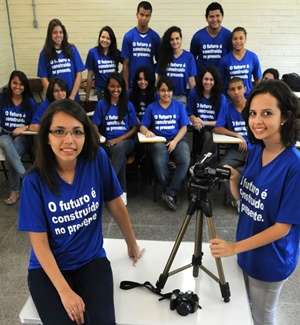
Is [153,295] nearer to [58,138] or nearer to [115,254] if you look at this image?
[115,254]

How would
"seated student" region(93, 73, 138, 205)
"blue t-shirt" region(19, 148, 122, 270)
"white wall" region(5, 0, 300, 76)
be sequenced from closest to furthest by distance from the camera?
"blue t-shirt" region(19, 148, 122, 270) → "seated student" region(93, 73, 138, 205) → "white wall" region(5, 0, 300, 76)

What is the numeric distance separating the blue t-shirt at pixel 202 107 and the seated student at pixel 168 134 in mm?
236

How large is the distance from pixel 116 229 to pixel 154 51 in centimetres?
221

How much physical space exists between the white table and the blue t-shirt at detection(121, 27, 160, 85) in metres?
2.75

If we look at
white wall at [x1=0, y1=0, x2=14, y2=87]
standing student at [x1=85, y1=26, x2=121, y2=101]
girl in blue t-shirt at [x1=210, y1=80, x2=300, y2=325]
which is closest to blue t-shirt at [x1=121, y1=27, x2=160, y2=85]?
standing student at [x1=85, y1=26, x2=121, y2=101]

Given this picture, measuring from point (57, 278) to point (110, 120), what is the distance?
2.35 meters

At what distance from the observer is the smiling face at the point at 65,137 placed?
1550 millimetres

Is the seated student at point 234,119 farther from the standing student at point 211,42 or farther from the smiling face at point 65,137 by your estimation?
the smiling face at point 65,137

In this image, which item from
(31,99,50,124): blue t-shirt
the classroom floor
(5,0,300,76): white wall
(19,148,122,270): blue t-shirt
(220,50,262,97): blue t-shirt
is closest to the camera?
(19,148,122,270): blue t-shirt

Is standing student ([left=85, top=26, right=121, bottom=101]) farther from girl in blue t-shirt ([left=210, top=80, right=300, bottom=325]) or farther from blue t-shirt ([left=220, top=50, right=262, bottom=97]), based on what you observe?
girl in blue t-shirt ([left=210, top=80, right=300, bottom=325])

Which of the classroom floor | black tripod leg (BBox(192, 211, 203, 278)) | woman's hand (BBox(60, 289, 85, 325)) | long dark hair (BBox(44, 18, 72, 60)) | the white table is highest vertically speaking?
long dark hair (BBox(44, 18, 72, 60))

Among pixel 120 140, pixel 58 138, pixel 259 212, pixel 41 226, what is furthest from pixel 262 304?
pixel 120 140

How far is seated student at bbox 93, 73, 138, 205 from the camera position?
3615 millimetres

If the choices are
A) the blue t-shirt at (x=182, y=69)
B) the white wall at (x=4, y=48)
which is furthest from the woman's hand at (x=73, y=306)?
the white wall at (x=4, y=48)
